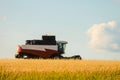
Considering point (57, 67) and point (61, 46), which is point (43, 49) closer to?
point (61, 46)

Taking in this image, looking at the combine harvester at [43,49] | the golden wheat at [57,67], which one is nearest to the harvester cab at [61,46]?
the combine harvester at [43,49]

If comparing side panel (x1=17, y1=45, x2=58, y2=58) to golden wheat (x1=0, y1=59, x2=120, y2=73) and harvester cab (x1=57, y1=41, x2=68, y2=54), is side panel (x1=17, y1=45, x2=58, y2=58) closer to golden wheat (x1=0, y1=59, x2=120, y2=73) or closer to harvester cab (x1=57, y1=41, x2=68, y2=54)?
harvester cab (x1=57, y1=41, x2=68, y2=54)

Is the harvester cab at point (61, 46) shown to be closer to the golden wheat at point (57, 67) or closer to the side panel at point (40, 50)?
the side panel at point (40, 50)

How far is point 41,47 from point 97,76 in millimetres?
21675

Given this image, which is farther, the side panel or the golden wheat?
the side panel

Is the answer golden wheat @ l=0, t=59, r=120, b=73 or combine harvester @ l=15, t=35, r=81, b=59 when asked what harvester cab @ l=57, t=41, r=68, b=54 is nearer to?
combine harvester @ l=15, t=35, r=81, b=59

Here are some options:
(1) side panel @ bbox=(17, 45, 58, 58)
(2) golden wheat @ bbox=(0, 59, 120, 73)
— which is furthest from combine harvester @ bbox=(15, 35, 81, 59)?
(2) golden wheat @ bbox=(0, 59, 120, 73)

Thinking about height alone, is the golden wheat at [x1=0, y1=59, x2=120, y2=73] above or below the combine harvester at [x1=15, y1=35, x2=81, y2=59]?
below

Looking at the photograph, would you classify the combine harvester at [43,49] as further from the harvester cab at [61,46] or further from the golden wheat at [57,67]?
the golden wheat at [57,67]

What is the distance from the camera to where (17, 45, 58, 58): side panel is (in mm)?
39938

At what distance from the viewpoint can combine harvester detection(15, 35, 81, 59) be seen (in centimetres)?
4000

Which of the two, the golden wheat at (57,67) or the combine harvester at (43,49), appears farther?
the combine harvester at (43,49)

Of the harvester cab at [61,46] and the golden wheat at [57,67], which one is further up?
the harvester cab at [61,46]

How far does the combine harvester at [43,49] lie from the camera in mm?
40000
